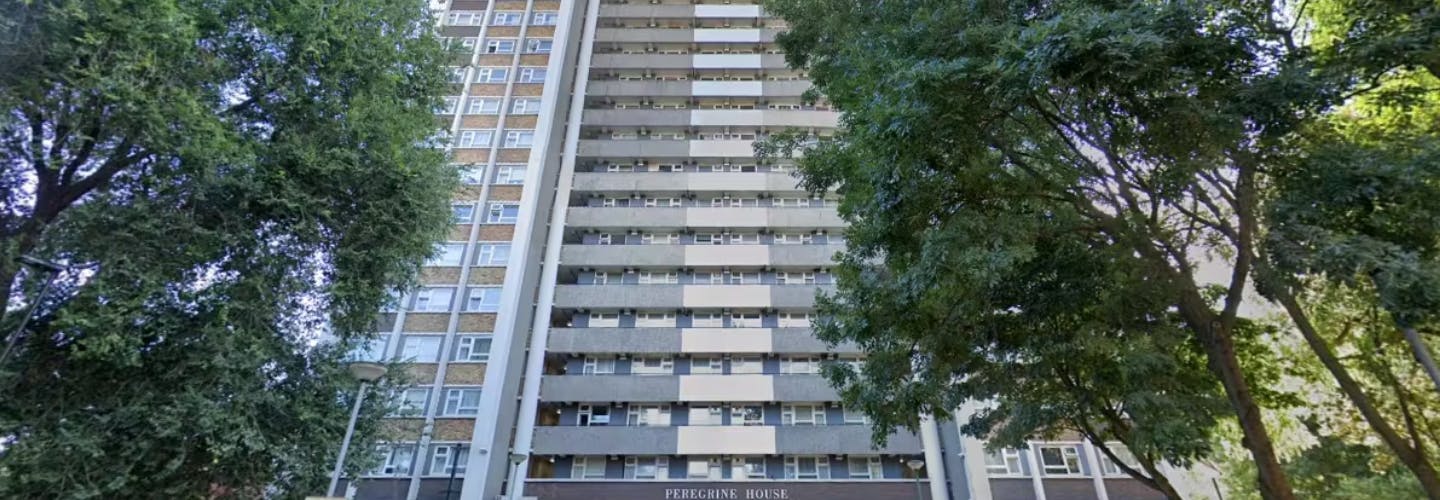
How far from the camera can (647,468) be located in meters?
22.4

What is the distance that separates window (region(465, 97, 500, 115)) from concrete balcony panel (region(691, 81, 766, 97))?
9493 millimetres

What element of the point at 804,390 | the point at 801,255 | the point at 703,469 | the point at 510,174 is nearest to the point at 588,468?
the point at 703,469

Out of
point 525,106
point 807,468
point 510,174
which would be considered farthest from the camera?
point 525,106

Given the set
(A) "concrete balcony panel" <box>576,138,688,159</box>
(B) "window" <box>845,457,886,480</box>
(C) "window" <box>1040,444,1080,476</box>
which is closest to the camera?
(C) "window" <box>1040,444,1080,476</box>

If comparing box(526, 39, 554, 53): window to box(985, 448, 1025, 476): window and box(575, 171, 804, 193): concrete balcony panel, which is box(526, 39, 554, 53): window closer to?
box(575, 171, 804, 193): concrete balcony panel

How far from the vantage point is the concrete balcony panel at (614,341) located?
24141 millimetres

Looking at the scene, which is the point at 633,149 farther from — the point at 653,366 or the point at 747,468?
the point at 747,468

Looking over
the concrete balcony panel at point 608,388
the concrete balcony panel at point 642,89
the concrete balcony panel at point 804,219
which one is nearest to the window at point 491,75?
the concrete balcony panel at point 642,89

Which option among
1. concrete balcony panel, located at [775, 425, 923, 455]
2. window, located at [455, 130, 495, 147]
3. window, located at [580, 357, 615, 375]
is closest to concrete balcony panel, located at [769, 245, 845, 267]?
concrete balcony panel, located at [775, 425, 923, 455]

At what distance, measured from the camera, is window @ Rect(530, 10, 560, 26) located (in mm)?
33375

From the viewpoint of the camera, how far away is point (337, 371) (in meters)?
11.5

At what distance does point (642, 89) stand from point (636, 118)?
1.90 m

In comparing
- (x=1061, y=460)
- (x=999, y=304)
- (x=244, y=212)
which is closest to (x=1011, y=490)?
(x=1061, y=460)

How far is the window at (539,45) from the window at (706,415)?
19998 millimetres
